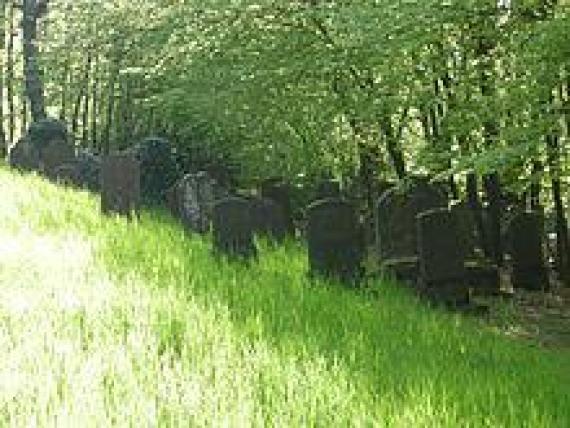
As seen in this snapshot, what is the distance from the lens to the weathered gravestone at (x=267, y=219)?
1355 cm

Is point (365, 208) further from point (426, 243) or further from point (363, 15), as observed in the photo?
point (426, 243)

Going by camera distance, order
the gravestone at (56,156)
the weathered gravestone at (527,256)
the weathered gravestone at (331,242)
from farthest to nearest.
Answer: the gravestone at (56,156)
the weathered gravestone at (527,256)
the weathered gravestone at (331,242)

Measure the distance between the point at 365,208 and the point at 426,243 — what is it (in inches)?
292

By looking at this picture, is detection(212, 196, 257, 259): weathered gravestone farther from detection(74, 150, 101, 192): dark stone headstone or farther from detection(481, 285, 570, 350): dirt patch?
detection(74, 150, 101, 192): dark stone headstone

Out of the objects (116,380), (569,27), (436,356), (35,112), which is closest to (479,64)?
(569,27)

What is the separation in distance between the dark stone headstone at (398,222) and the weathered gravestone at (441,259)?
1.36m

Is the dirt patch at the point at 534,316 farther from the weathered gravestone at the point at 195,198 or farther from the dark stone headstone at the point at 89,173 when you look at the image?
the dark stone headstone at the point at 89,173

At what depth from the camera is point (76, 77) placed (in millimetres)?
29406

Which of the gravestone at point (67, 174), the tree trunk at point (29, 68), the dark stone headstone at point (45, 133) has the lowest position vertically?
the gravestone at point (67, 174)

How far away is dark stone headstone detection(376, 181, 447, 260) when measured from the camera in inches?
483

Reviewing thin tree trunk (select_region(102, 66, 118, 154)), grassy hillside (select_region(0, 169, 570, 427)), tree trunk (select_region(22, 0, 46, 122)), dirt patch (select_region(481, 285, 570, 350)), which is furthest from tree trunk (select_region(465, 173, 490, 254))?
thin tree trunk (select_region(102, 66, 118, 154))

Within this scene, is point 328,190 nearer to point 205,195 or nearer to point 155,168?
point 205,195

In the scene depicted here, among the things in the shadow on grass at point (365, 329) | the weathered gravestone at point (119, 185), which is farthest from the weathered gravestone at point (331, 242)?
the weathered gravestone at point (119, 185)

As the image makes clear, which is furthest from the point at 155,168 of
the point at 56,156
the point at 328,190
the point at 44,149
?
the point at 328,190
